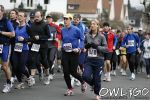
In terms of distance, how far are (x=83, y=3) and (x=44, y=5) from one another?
1221 cm

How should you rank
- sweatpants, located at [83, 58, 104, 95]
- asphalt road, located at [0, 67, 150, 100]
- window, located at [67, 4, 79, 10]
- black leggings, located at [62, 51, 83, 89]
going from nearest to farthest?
sweatpants, located at [83, 58, 104, 95], asphalt road, located at [0, 67, 150, 100], black leggings, located at [62, 51, 83, 89], window, located at [67, 4, 79, 10]

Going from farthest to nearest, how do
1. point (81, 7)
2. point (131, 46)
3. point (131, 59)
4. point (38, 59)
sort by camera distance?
point (81, 7) < point (131, 46) < point (131, 59) < point (38, 59)

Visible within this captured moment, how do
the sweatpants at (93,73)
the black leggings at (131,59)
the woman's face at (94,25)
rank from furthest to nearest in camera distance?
the black leggings at (131,59) → the woman's face at (94,25) → the sweatpants at (93,73)

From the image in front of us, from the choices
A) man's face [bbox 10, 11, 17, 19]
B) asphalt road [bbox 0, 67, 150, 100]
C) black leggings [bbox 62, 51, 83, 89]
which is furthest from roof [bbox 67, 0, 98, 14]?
black leggings [bbox 62, 51, 83, 89]

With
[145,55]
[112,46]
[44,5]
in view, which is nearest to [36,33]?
[112,46]

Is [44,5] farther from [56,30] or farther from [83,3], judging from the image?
[56,30]

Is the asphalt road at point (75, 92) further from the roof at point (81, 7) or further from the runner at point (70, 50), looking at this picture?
the roof at point (81, 7)

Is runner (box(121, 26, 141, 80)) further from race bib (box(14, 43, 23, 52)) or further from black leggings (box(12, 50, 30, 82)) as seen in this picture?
race bib (box(14, 43, 23, 52))

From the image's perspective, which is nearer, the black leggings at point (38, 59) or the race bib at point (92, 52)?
the race bib at point (92, 52)

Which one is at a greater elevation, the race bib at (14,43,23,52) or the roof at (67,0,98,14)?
the race bib at (14,43,23,52)

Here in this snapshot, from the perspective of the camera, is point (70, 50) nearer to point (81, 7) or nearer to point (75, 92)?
point (75, 92)

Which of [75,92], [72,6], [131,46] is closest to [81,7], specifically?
[72,6]

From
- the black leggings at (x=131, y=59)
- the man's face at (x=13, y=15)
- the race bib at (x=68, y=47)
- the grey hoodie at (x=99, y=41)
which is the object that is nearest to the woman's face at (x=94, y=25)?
the grey hoodie at (x=99, y=41)

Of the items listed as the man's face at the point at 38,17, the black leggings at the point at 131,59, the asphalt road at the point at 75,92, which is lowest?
the asphalt road at the point at 75,92
